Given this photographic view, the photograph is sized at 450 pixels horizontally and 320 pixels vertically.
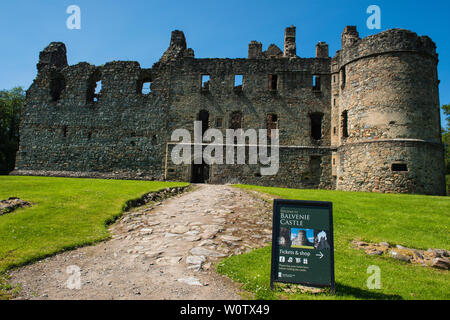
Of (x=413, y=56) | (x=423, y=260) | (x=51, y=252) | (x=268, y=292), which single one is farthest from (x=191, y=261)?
(x=413, y=56)

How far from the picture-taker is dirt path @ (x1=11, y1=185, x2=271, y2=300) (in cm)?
488

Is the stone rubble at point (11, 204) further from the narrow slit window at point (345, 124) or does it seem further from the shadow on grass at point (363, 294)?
the narrow slit window at point (345, 124)

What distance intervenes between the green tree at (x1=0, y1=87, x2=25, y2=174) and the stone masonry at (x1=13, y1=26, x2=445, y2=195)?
1342 cm

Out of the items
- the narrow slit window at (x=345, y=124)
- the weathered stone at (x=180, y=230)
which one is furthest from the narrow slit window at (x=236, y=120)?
the weathered stone at (x=180, y=230)

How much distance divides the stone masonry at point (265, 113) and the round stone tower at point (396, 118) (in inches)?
2.6

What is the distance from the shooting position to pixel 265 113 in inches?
935

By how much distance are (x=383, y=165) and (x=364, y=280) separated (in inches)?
616

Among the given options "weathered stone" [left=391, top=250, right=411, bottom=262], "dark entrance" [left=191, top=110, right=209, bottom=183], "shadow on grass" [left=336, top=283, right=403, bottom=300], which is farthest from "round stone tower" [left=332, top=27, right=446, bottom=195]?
"shadow on grass" [left=336, top=283, right=403, bottom=300]

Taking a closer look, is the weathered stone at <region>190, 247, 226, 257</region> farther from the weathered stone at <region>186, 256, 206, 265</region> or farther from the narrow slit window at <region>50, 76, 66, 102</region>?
the narrow slit window at <region>50, 76, 66, 102</region>

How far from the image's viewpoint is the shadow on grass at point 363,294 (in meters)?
4.72

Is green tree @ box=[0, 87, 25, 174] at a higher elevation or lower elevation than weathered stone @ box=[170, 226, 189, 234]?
higher

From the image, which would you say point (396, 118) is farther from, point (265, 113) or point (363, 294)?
point (363, 294)

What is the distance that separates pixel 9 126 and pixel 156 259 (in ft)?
153
